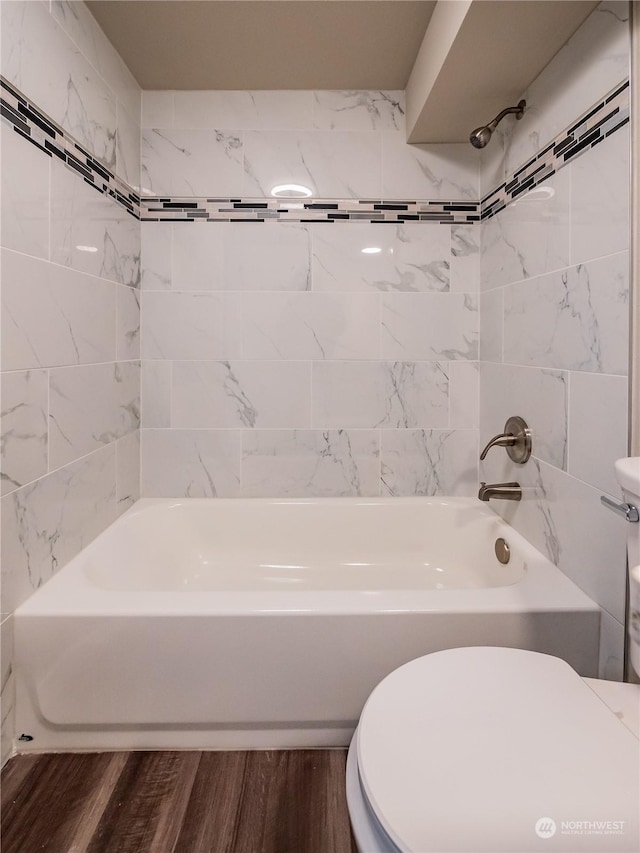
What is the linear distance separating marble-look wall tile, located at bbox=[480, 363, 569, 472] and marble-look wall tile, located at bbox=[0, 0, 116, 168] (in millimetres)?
1704

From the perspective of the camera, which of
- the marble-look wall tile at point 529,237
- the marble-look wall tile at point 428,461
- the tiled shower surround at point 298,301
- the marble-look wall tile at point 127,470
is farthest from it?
the marble-look wall tile at point 428,461

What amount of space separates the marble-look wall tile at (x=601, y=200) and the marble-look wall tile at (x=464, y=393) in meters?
0.90

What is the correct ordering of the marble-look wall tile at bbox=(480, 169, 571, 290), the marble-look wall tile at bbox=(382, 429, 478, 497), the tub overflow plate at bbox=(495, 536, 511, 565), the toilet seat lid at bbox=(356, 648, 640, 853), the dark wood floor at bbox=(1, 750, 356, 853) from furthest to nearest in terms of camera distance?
the marble-look wall tile at bbox=(382, 429, 478, 497), the tub overflow plate at bbox=(495, 536, 511, 565), the marble-look wall tile at bbox=(480, 169, 571, 290), the dark wood floor at bbox=(1, 750, 356, 853), the toilet seat lid at bbox=(356, 648, 640, 853)

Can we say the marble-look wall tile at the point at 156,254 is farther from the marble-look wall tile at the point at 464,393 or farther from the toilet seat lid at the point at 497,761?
the toilet seat lid at the point at 497,761

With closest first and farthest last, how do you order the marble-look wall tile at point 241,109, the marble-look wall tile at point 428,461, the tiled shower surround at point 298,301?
the tiled shower surround at point 298,301, the marble-look wall tile at point 241,109, the marble-look wall tile at point 428,461

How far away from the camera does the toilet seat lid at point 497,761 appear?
0.68 m

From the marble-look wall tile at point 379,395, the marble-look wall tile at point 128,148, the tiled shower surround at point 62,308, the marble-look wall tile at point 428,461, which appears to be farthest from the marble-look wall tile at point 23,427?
the marble-look wall tile at point 428,461

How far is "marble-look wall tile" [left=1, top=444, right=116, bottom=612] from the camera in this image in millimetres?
1408

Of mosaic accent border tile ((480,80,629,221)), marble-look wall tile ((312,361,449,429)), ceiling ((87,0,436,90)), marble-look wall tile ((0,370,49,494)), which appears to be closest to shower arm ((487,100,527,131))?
mosaic accent border tile ((480,80,629,221))

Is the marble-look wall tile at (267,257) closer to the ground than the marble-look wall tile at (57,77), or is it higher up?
closer to the ground

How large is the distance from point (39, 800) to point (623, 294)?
1.89 meters

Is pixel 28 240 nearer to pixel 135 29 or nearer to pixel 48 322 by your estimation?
pixel 48 322

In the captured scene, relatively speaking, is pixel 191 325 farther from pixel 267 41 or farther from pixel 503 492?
pixel 503 492

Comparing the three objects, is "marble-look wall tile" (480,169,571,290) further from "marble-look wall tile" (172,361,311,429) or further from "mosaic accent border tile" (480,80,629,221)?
"marble-look wall tile" (172,361,311,429)
